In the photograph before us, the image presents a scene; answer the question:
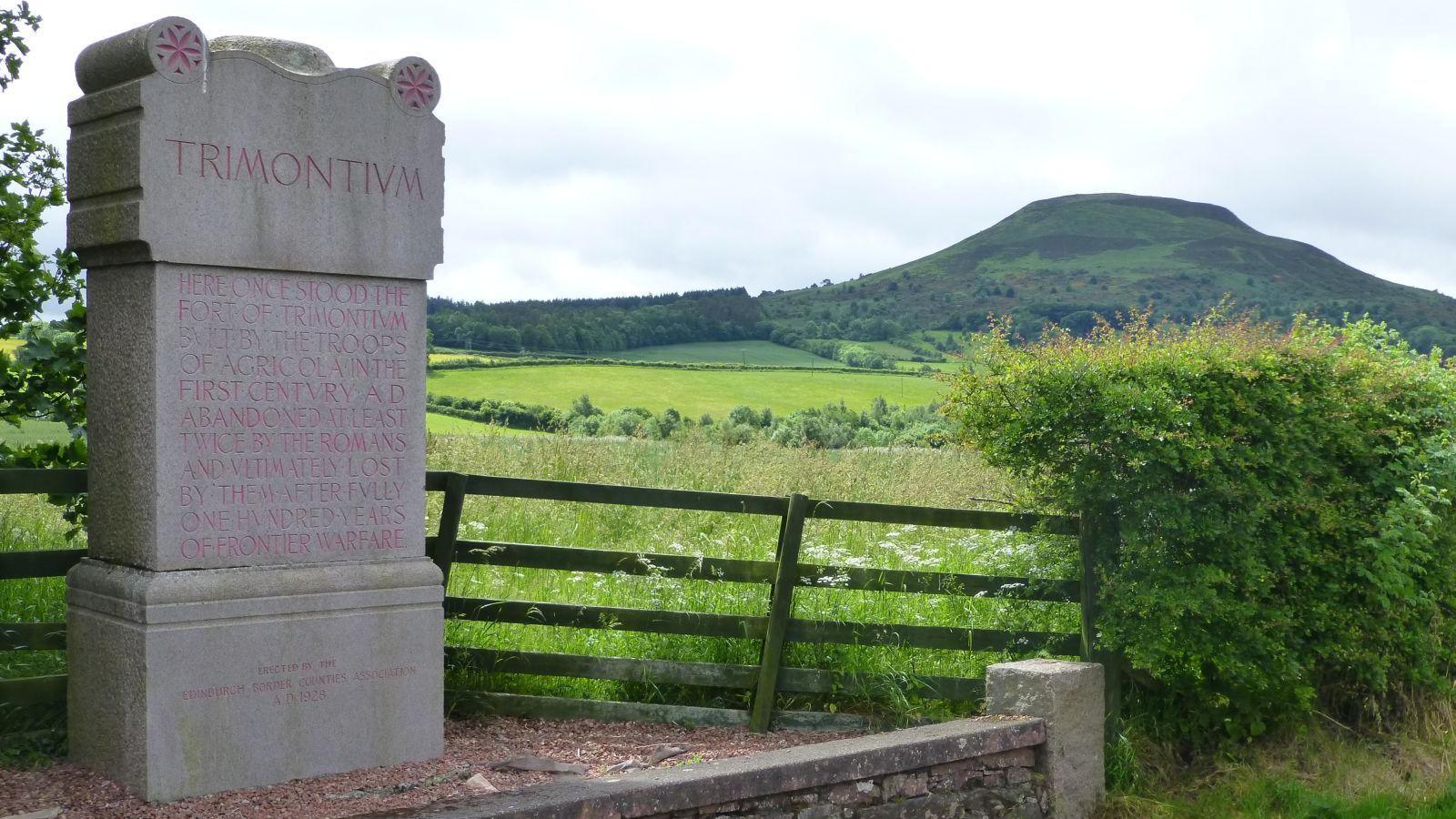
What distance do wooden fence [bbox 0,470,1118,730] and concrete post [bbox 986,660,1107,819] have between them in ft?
1.50

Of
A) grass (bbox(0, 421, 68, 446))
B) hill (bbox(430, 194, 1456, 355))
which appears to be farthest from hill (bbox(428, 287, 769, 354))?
grass (bbox(0, 421, 68, 446))

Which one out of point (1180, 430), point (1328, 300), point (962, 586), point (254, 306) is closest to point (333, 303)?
point (254, 306)

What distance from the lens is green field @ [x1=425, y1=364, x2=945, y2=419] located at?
36.0 m

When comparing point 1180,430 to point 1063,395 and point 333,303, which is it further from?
point 333,303

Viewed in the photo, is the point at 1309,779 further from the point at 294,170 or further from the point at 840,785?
the point at 294,170

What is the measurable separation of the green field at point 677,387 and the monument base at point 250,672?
2689cm

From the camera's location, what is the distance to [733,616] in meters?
7.27

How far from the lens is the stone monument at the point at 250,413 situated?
5.91 metres

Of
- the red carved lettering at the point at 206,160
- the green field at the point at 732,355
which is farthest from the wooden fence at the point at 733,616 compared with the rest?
the green field at the point at 732,355

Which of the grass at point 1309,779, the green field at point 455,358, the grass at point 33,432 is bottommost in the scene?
the grass at point 1309,779

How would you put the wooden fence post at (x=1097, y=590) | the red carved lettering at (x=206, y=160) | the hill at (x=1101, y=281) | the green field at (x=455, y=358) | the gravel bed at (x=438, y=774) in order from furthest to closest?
the hill at (x=1101, y=281) → the green field at (x=455, y=358) → the wooden fence post at (x=1097, y=590) → the red carved lettering at (x=206, y=160) → the gravel bed at (x=438, y=774)

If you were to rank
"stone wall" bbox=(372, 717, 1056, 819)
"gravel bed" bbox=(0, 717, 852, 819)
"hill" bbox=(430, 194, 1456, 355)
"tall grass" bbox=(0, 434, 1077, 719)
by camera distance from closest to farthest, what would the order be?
"stone wall" bbox=(372, 717, 1056, 819) → "gravel bed" bbox=(0, 717, 852, 819) → "tall grass" bbox=(0, 434, 1077, 719) → "hill" bbox=(430, 194, 1456, 355)

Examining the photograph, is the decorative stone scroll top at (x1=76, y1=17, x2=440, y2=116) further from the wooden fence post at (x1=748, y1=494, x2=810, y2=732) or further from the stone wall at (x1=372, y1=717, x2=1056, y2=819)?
the stone wall at (x1=372, y1=717, x2=1056, y2=819)

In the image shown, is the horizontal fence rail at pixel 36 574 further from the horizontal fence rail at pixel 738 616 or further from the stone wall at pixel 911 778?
the stone wall at pixel 911 778
